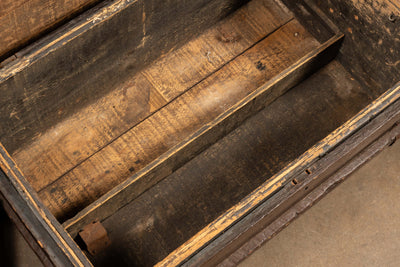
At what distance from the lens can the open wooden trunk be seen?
9.57 ft

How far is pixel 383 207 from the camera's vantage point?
374cm

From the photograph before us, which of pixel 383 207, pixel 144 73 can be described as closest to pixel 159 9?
pixel 144 73

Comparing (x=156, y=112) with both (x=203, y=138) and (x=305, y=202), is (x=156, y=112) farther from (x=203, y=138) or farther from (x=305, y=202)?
(x=305, y=202)

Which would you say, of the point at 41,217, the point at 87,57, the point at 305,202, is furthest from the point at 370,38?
the point at 41,217

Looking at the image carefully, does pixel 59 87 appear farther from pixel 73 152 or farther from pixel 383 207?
pixel 383 207

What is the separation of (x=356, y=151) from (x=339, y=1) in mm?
961

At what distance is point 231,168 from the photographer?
3373 mm

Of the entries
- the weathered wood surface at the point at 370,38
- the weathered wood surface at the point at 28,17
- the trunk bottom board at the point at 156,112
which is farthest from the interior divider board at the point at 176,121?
the weathered wood surface at the point at 28,17

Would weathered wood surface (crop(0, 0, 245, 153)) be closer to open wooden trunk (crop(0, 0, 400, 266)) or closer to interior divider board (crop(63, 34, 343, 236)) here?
open wooden trunk (crop(0, 0, 400, 266))

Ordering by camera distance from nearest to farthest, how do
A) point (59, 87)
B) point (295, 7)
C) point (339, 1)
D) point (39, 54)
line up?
point (39, 54) → point (59, 87) → point (339, 1) → point (295, 7)

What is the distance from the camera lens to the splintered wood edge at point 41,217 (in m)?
2.47

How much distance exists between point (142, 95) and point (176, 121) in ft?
0.83

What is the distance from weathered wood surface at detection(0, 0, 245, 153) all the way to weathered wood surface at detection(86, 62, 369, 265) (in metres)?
0.64

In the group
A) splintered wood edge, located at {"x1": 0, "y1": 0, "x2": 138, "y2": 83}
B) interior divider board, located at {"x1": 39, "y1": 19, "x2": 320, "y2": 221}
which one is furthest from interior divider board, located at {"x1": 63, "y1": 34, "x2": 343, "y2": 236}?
splintered wood edge, located at {"x1": 0, "y1": 0, "x2": 138, "y2": 83}
